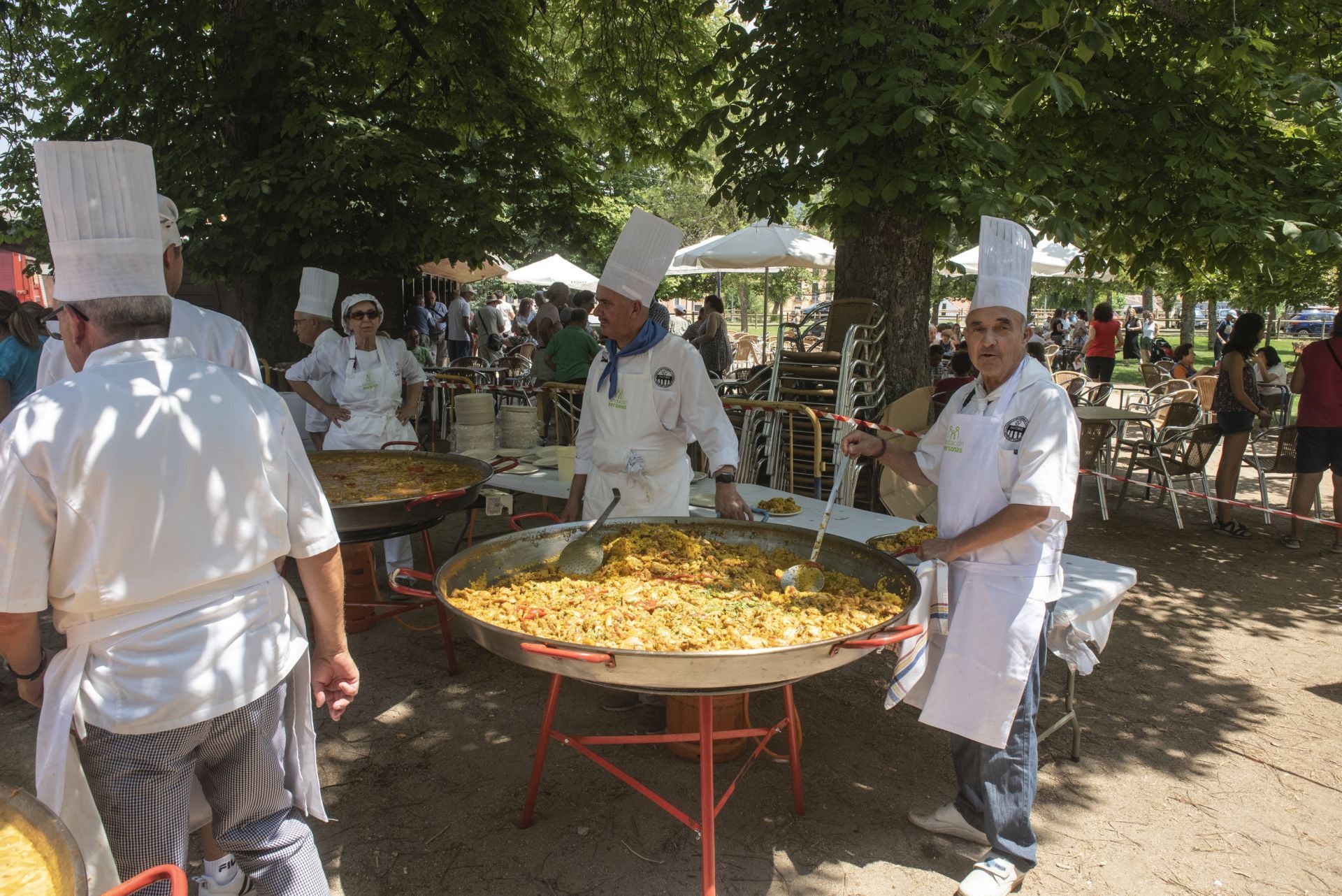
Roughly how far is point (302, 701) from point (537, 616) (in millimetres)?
616

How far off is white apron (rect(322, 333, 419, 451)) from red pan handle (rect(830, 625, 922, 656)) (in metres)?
3.79

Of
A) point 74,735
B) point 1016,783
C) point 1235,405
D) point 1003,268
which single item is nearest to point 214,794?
point 74,735

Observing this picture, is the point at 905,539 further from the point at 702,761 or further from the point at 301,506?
the point at 301,506

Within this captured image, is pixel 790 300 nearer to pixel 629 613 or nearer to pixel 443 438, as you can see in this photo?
pixel 443 438

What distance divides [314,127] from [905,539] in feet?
20.3

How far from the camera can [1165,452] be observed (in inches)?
318

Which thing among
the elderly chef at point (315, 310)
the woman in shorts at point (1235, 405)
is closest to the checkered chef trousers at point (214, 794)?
the elderly chef at point (315, 310)

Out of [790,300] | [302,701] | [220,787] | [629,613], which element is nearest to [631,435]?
[629,613]

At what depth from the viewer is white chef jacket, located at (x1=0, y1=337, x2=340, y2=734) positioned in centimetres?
163

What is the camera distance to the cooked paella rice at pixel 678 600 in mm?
2289

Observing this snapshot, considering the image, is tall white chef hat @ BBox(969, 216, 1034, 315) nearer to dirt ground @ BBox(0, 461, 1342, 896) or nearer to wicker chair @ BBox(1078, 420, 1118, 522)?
dirt ground @ BBox(0, 461, 1342, 896)

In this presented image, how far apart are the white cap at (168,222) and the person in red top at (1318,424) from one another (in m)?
7.46

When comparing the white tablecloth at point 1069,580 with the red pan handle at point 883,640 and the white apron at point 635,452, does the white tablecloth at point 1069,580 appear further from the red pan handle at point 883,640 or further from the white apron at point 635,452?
the red pan handle at point 883,640

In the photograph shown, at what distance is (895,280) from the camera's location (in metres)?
6.29
